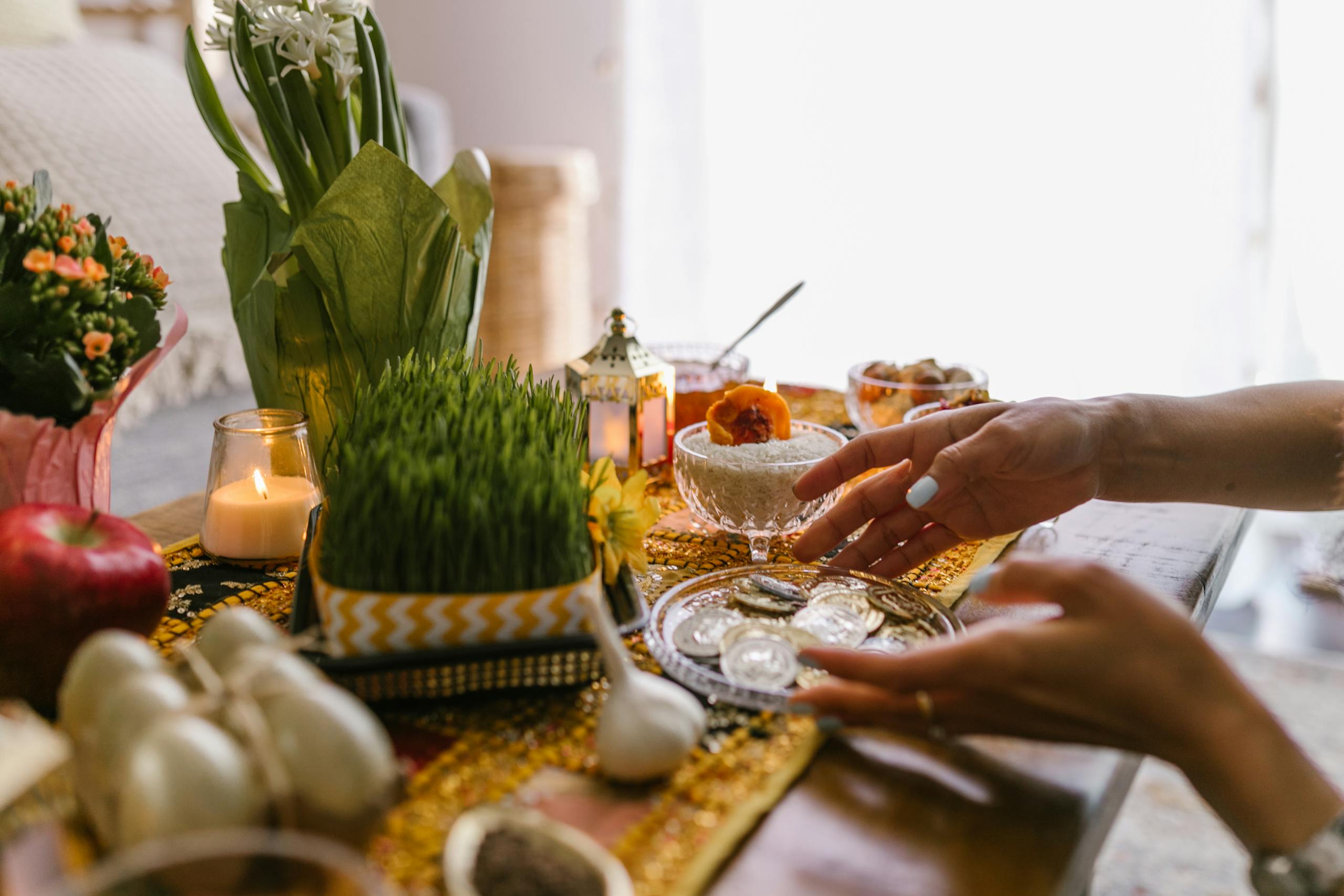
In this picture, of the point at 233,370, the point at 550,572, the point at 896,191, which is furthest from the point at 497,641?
the point at 896,191

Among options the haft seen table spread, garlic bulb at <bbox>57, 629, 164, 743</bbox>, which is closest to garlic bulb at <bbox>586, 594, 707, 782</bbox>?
the haft seen table spread

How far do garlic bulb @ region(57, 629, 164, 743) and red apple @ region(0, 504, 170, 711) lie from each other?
0.11 metres

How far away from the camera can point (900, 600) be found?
0.76 meters

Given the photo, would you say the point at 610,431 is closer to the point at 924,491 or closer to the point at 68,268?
the point at 924,491

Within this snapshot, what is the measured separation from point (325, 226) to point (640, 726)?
0.58 metres

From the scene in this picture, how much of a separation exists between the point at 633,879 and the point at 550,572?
195 mm

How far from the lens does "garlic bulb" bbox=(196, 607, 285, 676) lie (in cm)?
53

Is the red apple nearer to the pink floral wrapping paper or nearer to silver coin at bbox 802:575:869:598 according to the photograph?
the pink floral wrapping paper


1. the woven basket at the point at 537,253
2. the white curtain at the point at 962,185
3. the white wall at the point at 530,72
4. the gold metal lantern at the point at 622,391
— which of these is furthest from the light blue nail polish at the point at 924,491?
the white wall at the point at 530,72

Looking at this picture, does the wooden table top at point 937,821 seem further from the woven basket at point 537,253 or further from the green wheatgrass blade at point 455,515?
the woven basket at point 537,253

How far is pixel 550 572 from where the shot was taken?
2.04ft

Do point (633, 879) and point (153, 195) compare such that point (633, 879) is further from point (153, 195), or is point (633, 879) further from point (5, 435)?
point (153, 195)

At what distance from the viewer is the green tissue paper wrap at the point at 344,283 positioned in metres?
0.93

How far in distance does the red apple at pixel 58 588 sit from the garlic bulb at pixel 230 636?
0.11 metres
